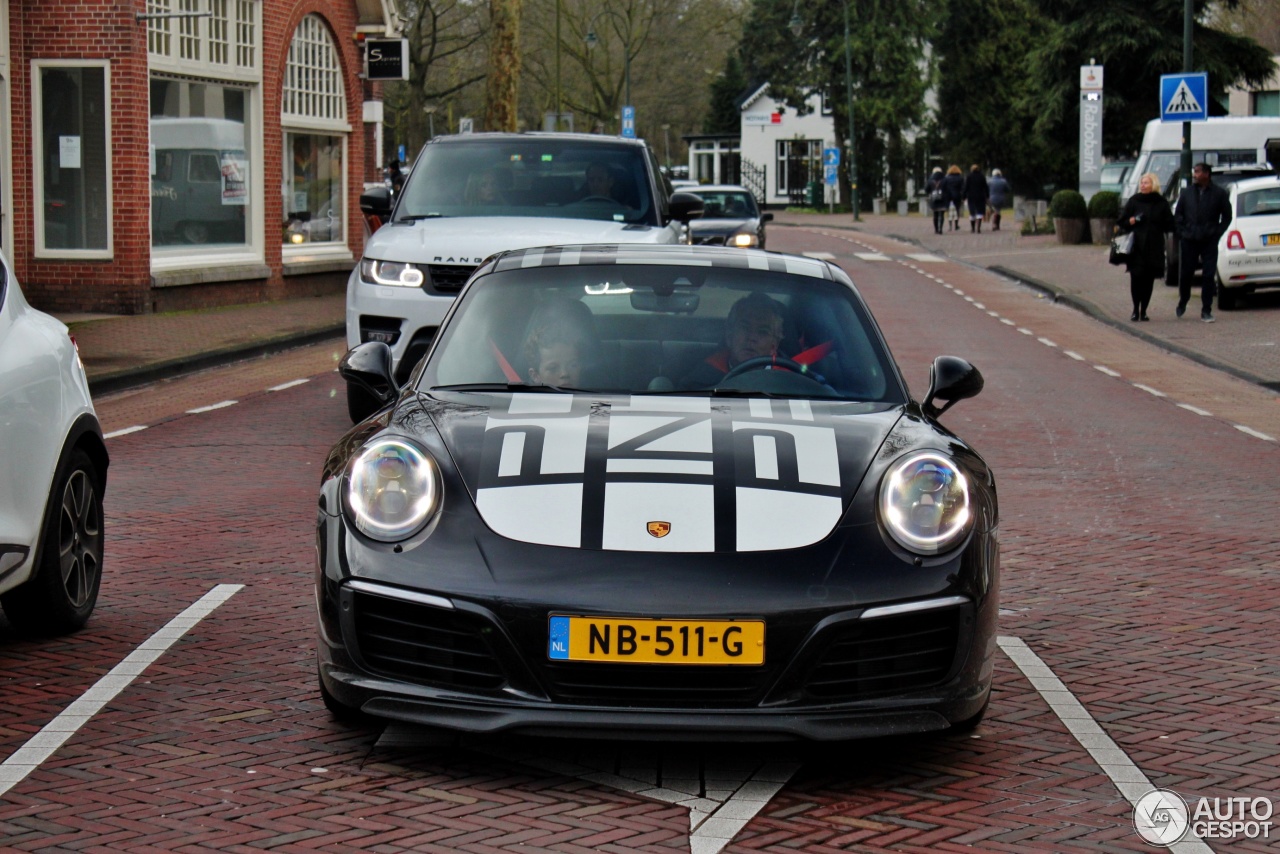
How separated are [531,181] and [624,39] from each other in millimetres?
63090

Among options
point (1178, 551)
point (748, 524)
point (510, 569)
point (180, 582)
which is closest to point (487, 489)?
point (510, 569)

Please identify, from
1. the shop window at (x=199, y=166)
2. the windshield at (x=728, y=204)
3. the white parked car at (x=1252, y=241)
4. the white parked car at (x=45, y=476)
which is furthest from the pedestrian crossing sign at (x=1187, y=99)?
the white parked car at (x=45, y=476)

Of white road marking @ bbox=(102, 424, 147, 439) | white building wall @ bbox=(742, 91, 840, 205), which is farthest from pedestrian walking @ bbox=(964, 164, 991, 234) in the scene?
white road marking @ bbox=(102, 424, 147, 439)

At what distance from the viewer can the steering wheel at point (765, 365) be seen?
5625 mm

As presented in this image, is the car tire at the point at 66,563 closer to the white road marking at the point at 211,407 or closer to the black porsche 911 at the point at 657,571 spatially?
the black porsche 911 at the point at 657,571

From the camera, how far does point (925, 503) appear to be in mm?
4691

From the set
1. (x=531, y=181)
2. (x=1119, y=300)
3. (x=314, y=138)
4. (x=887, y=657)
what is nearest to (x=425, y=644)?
(x=887, y=657)

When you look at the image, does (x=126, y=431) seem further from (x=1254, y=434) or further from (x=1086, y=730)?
(x=1086, y=730)

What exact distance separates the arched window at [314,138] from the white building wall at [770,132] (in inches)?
2564

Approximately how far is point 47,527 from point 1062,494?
588cm

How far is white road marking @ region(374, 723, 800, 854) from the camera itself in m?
4.33

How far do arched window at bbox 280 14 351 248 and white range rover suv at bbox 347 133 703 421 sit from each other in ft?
47.6

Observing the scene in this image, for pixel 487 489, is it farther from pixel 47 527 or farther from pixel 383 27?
pixel 383 27

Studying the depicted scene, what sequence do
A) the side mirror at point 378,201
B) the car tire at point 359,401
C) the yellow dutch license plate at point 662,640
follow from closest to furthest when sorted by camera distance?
the yellow dutch license plate at point 662,640 < the car tire at point 359,401 < the side mirror at point 378,201
